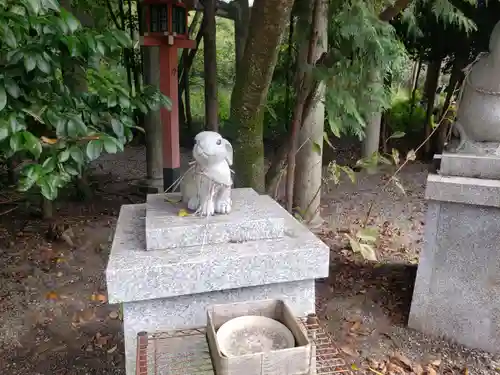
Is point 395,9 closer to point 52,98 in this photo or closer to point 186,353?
point 52,98

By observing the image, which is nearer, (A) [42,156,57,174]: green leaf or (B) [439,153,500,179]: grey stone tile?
(A) [42,156,57,174]: green leaf

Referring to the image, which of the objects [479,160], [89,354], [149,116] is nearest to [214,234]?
[89,354]

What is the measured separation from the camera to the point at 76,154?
1.81 meters

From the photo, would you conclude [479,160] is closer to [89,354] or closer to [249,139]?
[249,139]

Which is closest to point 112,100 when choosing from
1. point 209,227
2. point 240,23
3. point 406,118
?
point 209,227

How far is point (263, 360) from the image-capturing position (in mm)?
1309

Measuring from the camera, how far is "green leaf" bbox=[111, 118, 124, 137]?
2078 mm

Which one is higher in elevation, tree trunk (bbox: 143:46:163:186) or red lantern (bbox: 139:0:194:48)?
red lantern (bbox: 139:0:194:48)

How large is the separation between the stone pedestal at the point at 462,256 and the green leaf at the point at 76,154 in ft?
7.06

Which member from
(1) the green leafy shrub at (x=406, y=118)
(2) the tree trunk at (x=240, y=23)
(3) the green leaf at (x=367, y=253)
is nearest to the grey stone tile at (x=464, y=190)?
(3) the green leaf at (x=367, y=253)

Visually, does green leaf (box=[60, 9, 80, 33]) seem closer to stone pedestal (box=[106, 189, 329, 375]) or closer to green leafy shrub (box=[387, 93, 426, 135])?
stone pedestal (box=[106, 189, 329, 375])

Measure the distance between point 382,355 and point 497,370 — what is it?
73 cm

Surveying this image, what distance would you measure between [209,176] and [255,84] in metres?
1.10

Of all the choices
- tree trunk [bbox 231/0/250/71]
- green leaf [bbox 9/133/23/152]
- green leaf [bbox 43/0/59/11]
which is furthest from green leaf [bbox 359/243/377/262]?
tree trunk [bbox 231/0/250/71]
